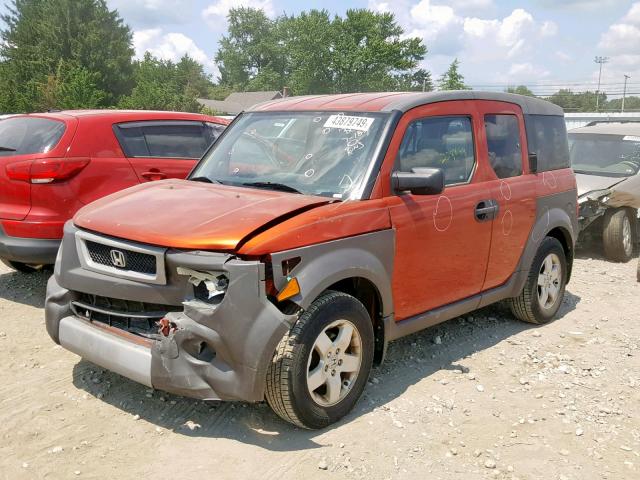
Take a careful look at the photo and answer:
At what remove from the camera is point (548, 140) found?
18.3ft

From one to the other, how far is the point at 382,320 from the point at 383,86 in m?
72.7

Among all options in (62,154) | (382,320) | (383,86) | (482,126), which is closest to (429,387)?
(382,320)

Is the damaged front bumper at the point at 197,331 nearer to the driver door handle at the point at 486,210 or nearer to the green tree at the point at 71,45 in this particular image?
the driver door handle at the point at 486,210

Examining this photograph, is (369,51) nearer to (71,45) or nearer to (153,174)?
(71,45)

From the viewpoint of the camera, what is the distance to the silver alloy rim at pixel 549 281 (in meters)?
5.52

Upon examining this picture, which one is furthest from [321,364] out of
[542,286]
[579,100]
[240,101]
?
[240,101]

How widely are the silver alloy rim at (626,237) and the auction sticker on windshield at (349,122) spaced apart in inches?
229

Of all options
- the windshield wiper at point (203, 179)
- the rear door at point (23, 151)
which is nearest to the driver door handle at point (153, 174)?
the rear door at point (23, 151)

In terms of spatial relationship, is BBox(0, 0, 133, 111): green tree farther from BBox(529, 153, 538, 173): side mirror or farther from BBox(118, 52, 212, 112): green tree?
BBox(529, 153, 538, 173): side mirror

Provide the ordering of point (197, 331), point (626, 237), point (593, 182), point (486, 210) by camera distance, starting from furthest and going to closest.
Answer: point (593, 182) → point (626, 237) → point (486, 210) → point (197, 331)

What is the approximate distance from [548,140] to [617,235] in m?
3.51

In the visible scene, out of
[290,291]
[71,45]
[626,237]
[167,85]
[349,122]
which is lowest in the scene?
[626,237]

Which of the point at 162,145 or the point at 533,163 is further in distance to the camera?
the point at 162,145

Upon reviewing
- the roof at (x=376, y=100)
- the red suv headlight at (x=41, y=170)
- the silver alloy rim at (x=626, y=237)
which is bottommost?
the silver alloy rim at (x=626, y=237)
